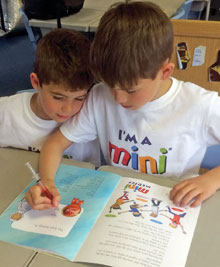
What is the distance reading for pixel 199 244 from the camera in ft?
2.11

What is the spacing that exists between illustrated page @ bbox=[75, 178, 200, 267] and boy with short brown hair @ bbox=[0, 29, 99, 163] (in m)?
0.34

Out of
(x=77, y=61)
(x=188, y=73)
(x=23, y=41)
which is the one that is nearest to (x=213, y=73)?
(x=188, y=73)

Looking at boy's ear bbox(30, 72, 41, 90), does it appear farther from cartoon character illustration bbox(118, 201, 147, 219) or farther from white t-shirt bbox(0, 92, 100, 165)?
cartoon character illustration bbox(118, 201, 147, 219)

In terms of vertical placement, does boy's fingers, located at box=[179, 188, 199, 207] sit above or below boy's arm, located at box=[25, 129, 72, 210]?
above

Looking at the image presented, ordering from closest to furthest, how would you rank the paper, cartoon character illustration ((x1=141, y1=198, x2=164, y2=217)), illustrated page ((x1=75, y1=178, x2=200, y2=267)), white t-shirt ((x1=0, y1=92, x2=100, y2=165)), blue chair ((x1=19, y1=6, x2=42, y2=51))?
illustrated page ((x1=75, y1=178, x2=200, y2=267)) → cartoon character illustration ((x1=141, y1=198, x2=164, y2=217)) → white t-shirt ((x1=0, y1=92, x2=100, y2=165)) → the paper → blue chair ((x1=19, y1=6, x2=42, y2=51))

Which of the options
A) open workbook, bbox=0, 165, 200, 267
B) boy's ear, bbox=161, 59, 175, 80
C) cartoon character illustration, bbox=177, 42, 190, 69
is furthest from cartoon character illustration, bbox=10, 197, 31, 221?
cartoon character illustration, bbox=177, 42, 190, 69

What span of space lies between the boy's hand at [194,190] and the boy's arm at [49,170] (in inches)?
11.6

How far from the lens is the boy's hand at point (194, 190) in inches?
29.2

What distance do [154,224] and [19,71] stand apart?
3.11 meters

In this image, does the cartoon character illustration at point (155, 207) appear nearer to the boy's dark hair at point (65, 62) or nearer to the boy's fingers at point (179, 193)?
the boy's fingers at point (179, 193)

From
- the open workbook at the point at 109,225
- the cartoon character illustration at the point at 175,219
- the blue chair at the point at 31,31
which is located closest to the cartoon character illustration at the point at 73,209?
the open workbook at the point at 109,225

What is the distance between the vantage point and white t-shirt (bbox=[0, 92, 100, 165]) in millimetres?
1090

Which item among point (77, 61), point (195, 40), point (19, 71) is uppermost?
point (77, 61)

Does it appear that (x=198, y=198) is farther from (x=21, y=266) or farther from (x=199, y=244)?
(x=21, y=266)
